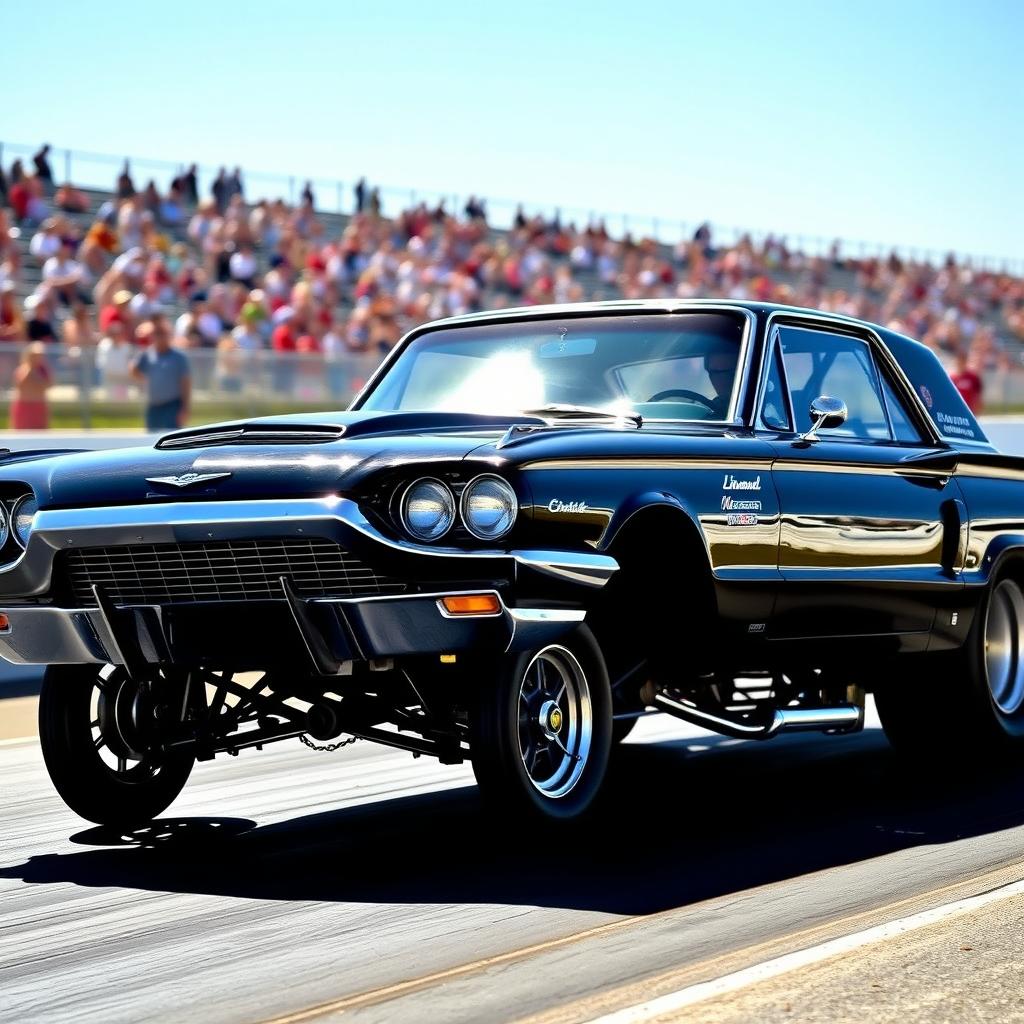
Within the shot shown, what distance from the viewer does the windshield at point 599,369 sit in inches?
275

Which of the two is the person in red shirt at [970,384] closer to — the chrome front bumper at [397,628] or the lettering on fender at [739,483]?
the lettering on fender at [739,483]

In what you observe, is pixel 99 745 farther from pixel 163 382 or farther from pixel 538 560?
pixel 163 382

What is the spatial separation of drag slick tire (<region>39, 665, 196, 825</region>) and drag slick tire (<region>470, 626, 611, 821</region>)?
118cm

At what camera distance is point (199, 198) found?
26.2m

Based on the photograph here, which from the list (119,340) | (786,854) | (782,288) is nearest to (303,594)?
(786,854)

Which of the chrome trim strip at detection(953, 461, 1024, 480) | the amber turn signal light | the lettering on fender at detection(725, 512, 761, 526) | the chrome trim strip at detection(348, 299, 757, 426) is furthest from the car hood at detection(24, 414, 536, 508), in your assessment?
the chrome trim strip at detection(953, 461, 1024, 480)

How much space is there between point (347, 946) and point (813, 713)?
2.77m

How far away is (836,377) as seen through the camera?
7707 millimetres

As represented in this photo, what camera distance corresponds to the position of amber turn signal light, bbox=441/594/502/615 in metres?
5.45

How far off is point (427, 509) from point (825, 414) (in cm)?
198

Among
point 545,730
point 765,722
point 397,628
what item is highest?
point 397,628

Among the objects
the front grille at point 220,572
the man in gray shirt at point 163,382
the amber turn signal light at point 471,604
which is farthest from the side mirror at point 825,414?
the man in gray shirt at point 163,382

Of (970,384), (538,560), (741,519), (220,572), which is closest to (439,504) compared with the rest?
(538,560)

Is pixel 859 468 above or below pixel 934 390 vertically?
below
